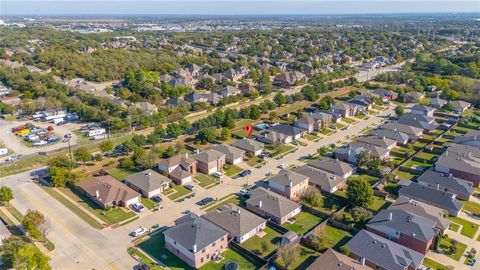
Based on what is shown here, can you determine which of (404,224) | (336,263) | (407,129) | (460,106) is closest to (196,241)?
(336,263)

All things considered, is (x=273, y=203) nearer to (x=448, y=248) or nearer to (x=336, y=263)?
A: (x=336, y=263)

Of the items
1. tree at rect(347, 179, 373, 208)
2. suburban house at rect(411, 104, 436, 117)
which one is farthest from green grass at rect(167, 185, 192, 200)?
suburban house at rect(411, 104, 436, 117)

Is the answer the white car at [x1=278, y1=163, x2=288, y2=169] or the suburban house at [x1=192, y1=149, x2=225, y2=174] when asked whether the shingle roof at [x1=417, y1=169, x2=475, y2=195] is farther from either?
the suburban house at [x1=192, y1=149, x2=225, y2=174]

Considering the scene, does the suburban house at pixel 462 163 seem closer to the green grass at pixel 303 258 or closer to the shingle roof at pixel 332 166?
the shingle roof at pixel 332 166

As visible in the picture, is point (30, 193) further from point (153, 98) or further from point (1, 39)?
point (1, 39)

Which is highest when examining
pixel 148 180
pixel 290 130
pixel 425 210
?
pixel 290 130

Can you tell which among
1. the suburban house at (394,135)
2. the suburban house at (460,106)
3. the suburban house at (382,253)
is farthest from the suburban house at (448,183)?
the suburban house at (460,106)
